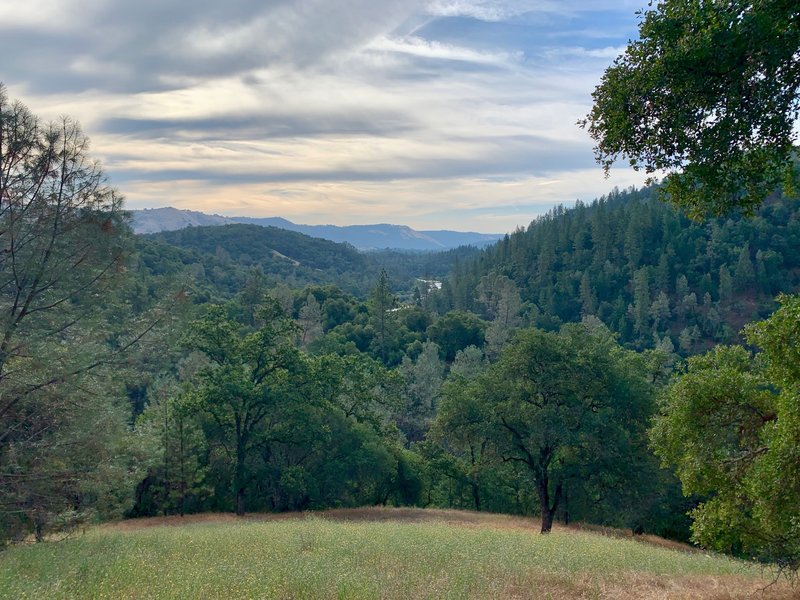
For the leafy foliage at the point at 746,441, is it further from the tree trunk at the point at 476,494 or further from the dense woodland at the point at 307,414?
the tree trunk at the point at 476,494

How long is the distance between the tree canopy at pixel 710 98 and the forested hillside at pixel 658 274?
332 ft

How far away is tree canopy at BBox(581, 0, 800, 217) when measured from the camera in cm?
635

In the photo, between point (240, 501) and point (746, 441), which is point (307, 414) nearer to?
point (240, 501)

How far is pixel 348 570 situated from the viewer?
10281 mm

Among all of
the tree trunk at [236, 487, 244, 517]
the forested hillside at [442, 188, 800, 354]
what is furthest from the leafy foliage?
the forested hillside at [442, 188, 800, 354]

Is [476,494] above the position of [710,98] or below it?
below

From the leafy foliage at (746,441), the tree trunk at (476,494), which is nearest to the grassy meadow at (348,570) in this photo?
the leafy foliage at (746,441)

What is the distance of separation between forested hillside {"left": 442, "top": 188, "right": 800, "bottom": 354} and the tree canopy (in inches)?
3982

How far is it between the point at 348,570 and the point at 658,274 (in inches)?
4853

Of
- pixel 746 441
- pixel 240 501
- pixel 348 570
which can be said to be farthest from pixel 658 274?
pixel 348 570

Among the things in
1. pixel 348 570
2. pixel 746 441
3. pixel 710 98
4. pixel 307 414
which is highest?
pixel 710 98

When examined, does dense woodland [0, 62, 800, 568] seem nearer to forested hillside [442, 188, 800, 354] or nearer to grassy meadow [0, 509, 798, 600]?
grassy meadow [0, 509, 798, 600]

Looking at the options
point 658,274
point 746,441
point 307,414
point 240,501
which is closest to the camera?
point 746,441

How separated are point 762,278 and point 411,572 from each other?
129 meters
